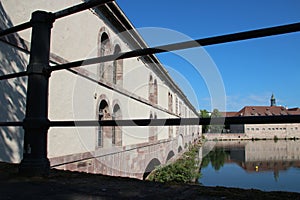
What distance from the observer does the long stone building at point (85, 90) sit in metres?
5.33

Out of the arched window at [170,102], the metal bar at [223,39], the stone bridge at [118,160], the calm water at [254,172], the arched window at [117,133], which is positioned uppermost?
the arched window at [170,102]

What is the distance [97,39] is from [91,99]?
204 centimetres

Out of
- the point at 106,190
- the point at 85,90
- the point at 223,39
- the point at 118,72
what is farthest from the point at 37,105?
the point at 118,72

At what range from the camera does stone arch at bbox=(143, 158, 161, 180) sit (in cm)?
1605

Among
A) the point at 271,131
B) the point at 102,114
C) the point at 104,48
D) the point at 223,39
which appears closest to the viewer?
the point at 223,39

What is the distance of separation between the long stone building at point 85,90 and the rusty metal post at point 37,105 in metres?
3.44

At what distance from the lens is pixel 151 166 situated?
56.4ft

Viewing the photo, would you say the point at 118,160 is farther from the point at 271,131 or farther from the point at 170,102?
the point at 271,131

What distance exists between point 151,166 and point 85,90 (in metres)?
10.4

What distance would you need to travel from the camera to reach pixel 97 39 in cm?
905

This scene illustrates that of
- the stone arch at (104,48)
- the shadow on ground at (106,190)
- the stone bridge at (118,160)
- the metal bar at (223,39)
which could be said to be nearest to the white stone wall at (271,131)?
the stone bridge at (118,160)

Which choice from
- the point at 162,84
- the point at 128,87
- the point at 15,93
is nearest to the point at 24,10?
the point at 15,93

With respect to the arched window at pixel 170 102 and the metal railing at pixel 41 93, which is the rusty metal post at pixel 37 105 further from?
the arched window at pixel 170 102

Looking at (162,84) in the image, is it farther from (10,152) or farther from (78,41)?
(10,152)
